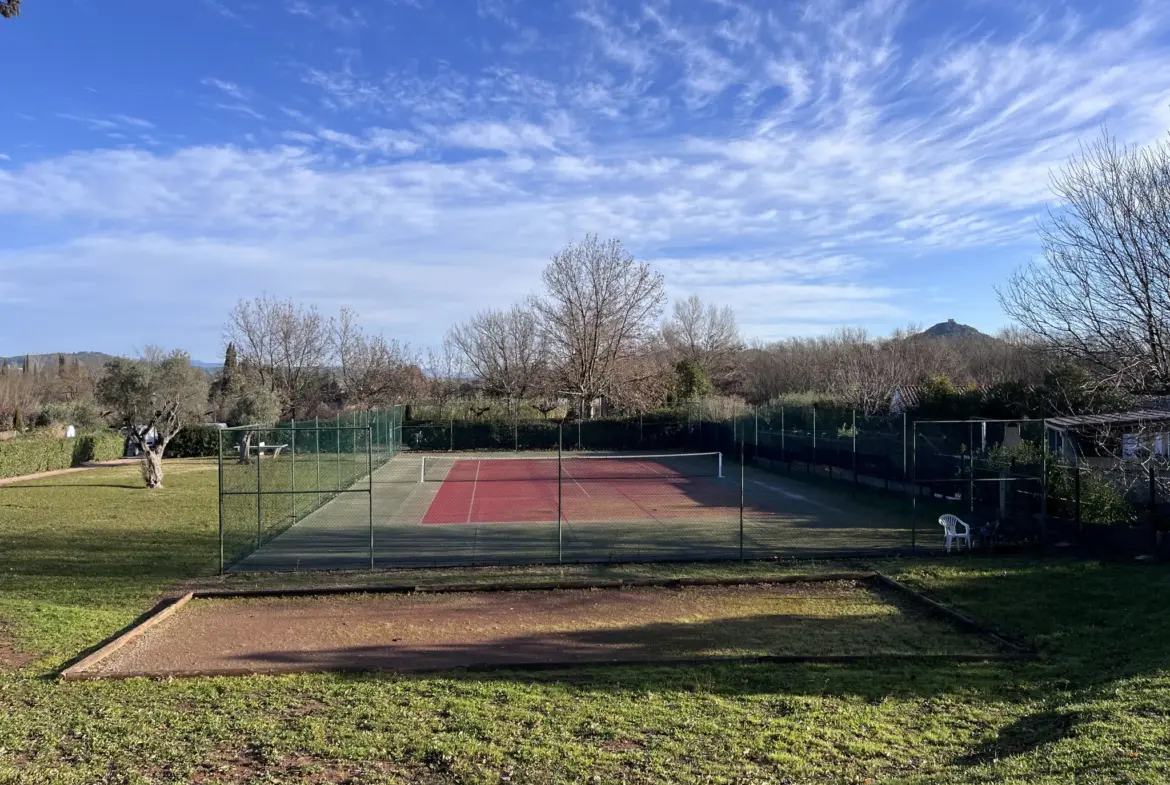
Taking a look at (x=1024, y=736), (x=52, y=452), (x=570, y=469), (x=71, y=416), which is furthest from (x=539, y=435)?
(x=1024, y=736)

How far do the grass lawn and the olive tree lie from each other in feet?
67.1

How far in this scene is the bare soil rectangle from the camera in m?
8.15

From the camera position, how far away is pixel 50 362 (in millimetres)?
109125

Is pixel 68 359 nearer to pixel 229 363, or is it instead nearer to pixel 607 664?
pixel 229 363

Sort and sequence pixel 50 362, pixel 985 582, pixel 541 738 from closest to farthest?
pixel 541 738 → pixel 985 582 → pixel 50 362

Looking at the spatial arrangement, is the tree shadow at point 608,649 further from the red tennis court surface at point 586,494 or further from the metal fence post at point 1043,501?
the red tennis court surface at point 586,494

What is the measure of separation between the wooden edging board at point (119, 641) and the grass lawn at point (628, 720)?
28cm

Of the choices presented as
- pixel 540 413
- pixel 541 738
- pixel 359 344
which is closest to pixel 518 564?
pixel 541 738

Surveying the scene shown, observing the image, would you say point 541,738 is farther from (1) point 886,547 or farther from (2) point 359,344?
(2) point 359,344

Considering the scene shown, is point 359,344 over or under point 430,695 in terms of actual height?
over

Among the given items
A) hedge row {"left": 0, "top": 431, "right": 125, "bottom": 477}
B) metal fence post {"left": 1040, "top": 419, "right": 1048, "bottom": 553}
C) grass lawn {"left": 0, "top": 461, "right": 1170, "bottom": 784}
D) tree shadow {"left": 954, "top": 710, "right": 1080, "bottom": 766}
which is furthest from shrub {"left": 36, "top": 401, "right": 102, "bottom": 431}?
tree shadow {"left": 954, "top": 710, "right": 1080, "bottom": 766}

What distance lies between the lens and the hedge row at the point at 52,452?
103 ft

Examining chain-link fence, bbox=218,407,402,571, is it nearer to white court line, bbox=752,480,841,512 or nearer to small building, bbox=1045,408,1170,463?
white court line, bbox=752,480,841,512

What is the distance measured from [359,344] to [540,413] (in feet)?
55.8
